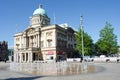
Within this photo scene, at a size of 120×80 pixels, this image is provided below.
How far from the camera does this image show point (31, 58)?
8338 cm

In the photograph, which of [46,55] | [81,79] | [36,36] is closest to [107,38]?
[46,55]

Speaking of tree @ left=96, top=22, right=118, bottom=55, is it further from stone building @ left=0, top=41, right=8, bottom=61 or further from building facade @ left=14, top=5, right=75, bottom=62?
stone building @ left=0, top=41, right=8, bottom=61

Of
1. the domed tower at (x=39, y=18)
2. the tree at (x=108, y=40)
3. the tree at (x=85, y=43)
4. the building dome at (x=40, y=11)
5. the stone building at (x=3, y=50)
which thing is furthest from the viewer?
the stone building at (x=3, y=50)

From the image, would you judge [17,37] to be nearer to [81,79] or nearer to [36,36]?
[36,36]

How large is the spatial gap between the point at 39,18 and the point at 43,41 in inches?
522

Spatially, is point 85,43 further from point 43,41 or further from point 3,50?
point 3,50

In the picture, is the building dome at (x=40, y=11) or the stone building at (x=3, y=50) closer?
the building dome at (x=40, y=11)

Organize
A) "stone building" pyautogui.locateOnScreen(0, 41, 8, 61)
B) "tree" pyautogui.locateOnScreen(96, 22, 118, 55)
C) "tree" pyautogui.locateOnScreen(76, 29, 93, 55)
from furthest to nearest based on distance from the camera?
"stone building" pyautogui.locateOnScreen(0, 41, 8, 61) < "tree" pyautogui.locateOnScreen(76, 29, 93, 55) < "tree" pyautogui.locateOnScreen(96, 22, 118, 55)

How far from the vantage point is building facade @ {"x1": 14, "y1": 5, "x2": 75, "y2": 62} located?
83.8 meters

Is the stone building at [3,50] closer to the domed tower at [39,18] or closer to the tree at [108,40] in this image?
the domed tower at [39,18]

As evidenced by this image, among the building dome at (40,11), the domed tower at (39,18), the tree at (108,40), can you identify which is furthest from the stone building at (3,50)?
the tree at (108,40)

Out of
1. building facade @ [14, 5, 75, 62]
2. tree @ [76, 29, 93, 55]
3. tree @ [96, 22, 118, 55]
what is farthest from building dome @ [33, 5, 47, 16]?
tree @ [96, 22, 118, 55]

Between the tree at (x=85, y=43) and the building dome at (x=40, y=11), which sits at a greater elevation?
the building dome at (x=40, y=11)

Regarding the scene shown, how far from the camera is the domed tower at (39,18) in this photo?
95.0m
